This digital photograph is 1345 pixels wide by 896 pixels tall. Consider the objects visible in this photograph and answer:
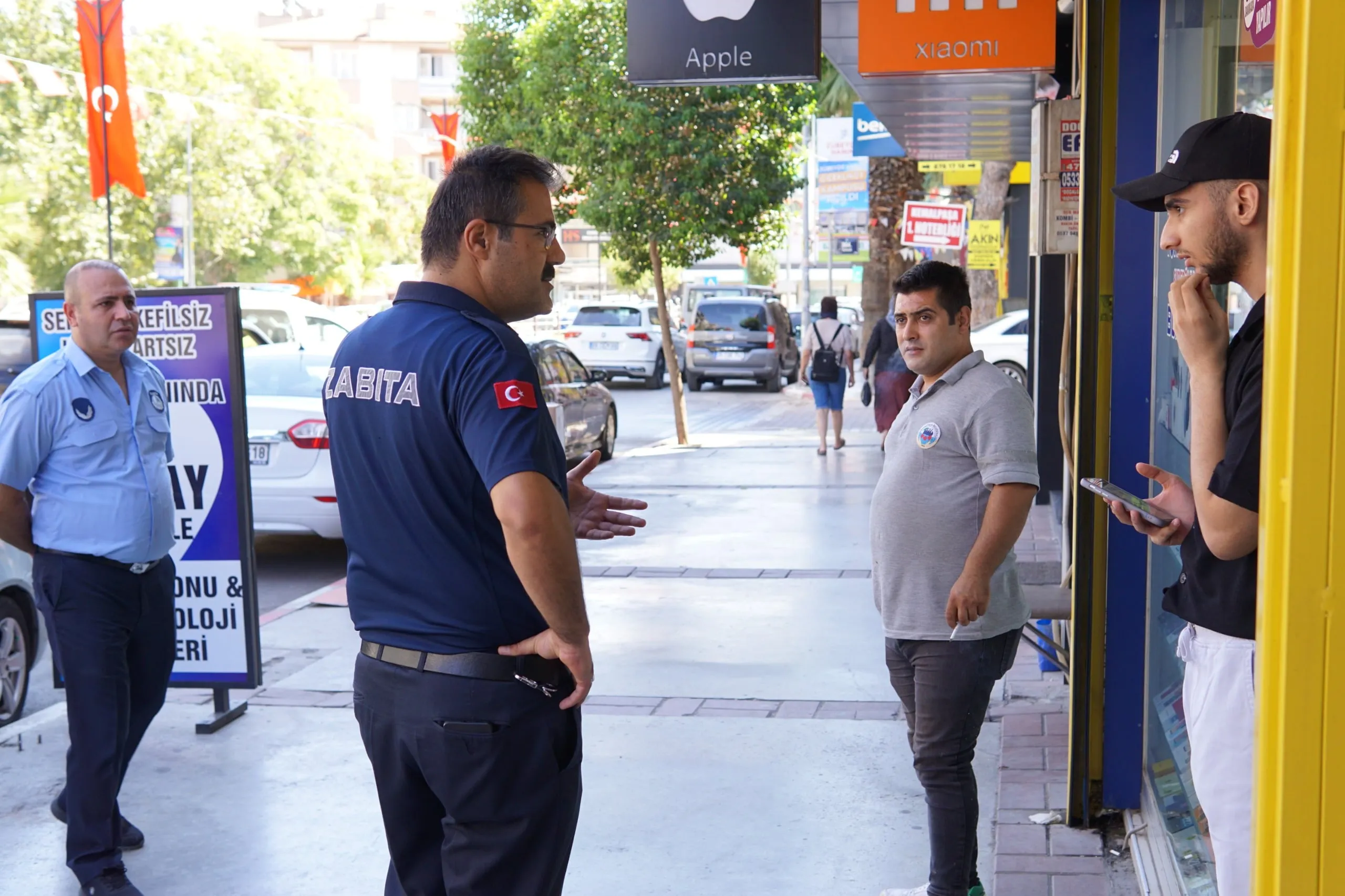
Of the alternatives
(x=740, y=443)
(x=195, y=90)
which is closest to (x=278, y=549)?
(x=740, y=443)

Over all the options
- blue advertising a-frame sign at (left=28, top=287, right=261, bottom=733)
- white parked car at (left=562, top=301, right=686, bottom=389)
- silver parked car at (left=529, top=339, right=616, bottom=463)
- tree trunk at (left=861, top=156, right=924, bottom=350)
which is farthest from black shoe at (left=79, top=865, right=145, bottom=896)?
white parked car at (left=562, top=301, right=686, bottom=389)

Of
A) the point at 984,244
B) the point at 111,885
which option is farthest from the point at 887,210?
the point at 111,885

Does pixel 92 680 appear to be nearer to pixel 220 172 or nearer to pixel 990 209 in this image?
pixel 990 209

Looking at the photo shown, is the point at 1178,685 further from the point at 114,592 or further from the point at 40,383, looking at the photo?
the point at 40,383

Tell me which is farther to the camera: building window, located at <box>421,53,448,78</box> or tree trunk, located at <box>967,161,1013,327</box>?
building window, located at <box>421,53,448,78</box>

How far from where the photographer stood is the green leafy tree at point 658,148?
58.9 ft

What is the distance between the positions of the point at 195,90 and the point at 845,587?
4303 centimetres

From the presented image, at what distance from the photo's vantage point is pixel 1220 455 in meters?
2.29

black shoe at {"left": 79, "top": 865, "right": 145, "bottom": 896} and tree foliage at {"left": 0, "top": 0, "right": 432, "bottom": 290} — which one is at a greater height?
tree foliage at {"left": 0, "top": 0, "right": 432, "bottom": 290}

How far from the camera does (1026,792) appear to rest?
204 inches

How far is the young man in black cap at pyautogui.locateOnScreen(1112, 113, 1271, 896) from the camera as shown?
226 cm

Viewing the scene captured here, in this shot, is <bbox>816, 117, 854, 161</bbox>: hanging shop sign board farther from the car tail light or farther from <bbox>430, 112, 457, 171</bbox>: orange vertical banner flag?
the car tail light

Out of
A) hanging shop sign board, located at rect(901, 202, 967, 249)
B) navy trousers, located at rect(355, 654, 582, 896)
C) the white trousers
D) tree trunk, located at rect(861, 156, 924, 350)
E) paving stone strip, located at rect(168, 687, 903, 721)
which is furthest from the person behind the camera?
tree trunk, located at rect(861, 156, 924, 350)

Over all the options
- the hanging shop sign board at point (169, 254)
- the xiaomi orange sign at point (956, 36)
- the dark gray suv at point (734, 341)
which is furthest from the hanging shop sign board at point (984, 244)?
the hanging shop sign board at point (169, 254)
